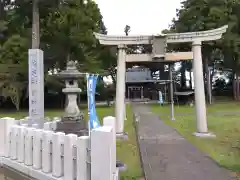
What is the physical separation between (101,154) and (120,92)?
7.46 m

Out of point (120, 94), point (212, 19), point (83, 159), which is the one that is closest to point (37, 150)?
point (83, 159)

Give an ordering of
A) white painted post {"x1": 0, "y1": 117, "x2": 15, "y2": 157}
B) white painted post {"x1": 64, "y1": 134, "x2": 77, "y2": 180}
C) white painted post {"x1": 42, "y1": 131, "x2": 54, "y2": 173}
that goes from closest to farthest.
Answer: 1. white painted post {"x1": 64, "y1": 134, "x2": 77, "y2": 180}
2. white painted post {"x1": 42, "y1": 131, "x2": 54, "y2": 173}
3. white painted post {"x1": 0, "y1": 117, "x2": 15, "y2": 157}

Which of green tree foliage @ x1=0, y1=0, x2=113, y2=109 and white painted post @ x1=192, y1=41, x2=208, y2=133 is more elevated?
green tree foliage @ x1=0, y1=0, x2=113, y2=109

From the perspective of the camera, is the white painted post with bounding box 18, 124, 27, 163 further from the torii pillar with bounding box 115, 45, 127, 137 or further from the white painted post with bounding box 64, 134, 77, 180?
the torii pillar with bounding box 115, 45, 127, 137

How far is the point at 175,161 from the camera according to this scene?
7.86 metres

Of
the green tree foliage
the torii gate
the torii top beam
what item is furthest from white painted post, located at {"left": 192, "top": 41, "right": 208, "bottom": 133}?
the green tree foliage

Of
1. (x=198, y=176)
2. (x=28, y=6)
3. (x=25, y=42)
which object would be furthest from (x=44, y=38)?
(x=198, y=176)

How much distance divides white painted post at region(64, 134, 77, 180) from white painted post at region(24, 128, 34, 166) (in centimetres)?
131

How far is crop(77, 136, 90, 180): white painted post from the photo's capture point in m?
4.58

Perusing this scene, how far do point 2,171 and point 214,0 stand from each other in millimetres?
27009

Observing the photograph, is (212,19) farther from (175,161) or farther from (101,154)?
(101,154)

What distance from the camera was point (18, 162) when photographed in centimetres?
638

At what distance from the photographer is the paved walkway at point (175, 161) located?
661 centimetres

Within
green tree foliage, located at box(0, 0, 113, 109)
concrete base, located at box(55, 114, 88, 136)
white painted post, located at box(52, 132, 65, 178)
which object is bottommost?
white painted post, located at box(52, 132, 65, 178)
